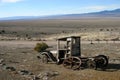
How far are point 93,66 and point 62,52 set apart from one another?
3.83 m

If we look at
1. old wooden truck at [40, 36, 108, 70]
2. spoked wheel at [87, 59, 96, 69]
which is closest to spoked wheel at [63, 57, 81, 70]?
old wooden truck at [40, 36, 108, 70]

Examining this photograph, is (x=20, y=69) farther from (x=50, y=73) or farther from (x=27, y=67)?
(x=50, y=73)

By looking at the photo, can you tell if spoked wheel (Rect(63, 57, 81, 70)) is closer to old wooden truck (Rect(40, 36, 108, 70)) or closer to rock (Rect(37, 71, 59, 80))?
old wooden truck (Rect(40, 36, 108, 70))

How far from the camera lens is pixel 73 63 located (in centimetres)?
2791

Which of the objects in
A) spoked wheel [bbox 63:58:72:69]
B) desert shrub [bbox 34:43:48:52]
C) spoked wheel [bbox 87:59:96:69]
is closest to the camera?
spoked wheel [bbox 87:59:96:69]

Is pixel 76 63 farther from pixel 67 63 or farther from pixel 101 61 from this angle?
pixel 101 61

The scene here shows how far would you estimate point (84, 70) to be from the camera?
2667cm

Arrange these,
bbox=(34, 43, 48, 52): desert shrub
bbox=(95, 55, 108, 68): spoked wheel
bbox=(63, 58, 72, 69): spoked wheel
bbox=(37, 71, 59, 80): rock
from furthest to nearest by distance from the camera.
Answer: bbox=(34, 43, 48, 52): desert shrub → bbox=(63, 58, 72, 69): spoked wheel → bbox=(95, 55, 108, 68): spoked wheel → bbox=(37, 71, 59, 80): rock

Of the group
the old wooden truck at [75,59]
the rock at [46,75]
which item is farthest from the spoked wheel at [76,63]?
the rock at [46,75]

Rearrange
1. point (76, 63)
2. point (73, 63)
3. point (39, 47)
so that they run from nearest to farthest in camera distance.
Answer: point (76, 63), point (73, 63), point (39, 47)

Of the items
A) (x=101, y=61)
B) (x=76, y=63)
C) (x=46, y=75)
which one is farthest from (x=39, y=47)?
(x=46, y=75)

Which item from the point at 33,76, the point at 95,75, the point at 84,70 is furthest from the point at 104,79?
the point at 33,76

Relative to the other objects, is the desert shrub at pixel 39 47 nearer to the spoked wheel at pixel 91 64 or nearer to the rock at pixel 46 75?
the spoked wheel at pixel 91 64

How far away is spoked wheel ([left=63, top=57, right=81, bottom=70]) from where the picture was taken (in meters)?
27.5
